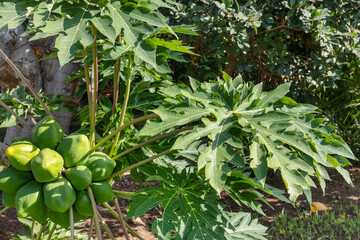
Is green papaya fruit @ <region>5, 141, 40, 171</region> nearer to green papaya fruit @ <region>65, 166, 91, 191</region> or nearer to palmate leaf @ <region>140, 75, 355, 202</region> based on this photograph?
green papaya fruit @ <region>65, 166, 91, 191</region>

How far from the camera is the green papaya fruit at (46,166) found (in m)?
1.38

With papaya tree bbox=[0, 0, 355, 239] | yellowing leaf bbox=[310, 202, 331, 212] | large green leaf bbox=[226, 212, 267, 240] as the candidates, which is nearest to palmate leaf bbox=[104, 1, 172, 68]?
papaya tree bbox=[0, 0, 355, 239]

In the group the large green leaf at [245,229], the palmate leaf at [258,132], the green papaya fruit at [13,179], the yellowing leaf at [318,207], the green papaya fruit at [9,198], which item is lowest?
the yellowing leaf at [318,207]

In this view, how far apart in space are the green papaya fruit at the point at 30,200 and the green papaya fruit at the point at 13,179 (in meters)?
0.03

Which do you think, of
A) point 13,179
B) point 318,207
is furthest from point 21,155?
point 318,207

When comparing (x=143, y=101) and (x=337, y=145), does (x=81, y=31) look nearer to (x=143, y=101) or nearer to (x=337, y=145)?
(x=143, y=101)

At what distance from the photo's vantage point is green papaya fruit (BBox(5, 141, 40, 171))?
1422 millimetres

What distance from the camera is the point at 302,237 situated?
3.34 m

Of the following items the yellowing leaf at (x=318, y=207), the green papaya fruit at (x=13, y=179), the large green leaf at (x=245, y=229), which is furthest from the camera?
the yellowing leaf at (x=318, y=207)

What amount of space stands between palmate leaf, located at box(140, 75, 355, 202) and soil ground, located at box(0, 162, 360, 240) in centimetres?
197

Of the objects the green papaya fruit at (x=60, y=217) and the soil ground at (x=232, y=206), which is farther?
the soil ground at (x=232, y=206)

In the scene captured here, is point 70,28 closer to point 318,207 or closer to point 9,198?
point 9,198

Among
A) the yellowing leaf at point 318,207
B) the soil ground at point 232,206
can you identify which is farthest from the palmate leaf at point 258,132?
the yellowing leaf at point 318,207

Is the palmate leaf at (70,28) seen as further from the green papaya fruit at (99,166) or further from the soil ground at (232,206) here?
the soil ground at (232,206)
